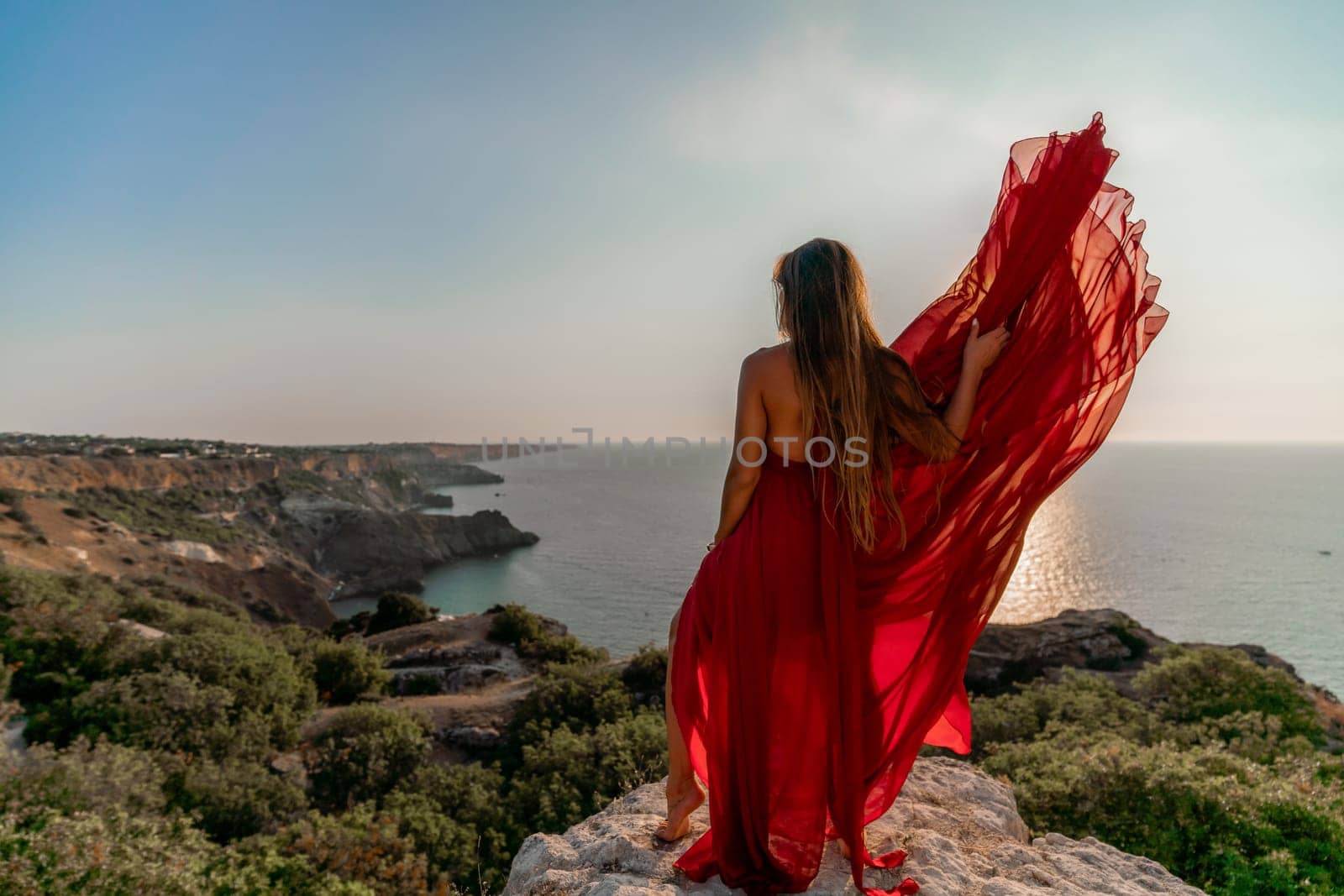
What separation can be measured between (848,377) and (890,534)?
2.68 feet

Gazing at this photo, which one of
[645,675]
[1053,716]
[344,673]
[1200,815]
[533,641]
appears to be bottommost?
[533,641]

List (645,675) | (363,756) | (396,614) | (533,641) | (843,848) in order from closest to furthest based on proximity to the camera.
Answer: (843,848)
(363,756)
(645,675)
(533,641)
(396,614)

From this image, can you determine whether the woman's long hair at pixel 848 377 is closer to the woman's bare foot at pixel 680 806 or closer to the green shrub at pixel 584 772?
the woman's bare foot at pixel 680 806

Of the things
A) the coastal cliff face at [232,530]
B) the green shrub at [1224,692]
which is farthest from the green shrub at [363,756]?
the coastal cliff face at [232,530]

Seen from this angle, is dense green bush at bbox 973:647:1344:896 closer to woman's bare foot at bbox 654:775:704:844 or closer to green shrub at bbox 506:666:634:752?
woman's bare foot at bbox 654:775:704:844

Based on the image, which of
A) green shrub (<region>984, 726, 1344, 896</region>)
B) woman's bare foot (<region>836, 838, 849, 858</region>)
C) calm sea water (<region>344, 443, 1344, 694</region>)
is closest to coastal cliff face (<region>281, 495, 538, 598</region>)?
calm sea water (<region>344, 443, 1344, 694</region>)

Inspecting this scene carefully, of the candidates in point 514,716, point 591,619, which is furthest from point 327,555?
point 514,716

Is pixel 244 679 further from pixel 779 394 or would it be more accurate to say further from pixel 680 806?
pixel 779 394

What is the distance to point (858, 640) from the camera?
10.00ft

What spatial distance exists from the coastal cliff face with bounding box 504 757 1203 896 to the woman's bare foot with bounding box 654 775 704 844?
0.17ft

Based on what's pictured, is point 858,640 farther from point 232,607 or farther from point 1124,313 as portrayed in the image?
point 232,607

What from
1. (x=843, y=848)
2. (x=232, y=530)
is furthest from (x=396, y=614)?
(x=843, y=848)

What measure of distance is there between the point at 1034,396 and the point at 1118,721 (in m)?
9.37

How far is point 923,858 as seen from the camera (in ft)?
11.1
